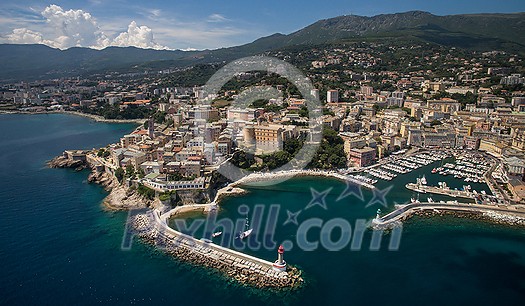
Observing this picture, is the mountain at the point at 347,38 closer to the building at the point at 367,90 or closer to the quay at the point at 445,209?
the building at the point at 367,90

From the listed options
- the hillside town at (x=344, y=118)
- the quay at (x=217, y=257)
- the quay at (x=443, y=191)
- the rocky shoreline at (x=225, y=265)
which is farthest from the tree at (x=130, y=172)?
the quay at (x=443, y=191)

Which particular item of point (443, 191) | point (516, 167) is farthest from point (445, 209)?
point (516, 167)

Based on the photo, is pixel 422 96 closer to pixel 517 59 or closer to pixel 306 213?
pixel 517 59

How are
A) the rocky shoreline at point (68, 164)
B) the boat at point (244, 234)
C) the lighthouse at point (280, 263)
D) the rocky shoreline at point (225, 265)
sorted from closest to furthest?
the rocky shoreline at point (225, 265) → the lighthouse at point (280, 263) → the boat at point (244, 234) → the rocky shoreline at point (68, 164)

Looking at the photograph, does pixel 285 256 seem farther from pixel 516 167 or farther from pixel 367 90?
pixel 367 90

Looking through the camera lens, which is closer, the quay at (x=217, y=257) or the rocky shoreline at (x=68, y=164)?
the quay at (x=217, y=257)

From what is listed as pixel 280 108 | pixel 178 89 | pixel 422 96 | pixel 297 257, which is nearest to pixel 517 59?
pixel 422 96
